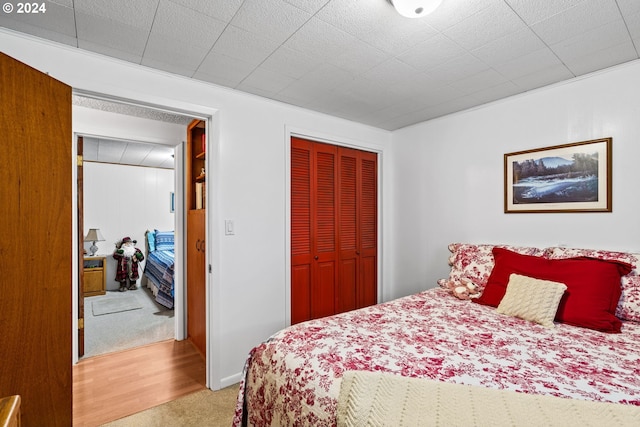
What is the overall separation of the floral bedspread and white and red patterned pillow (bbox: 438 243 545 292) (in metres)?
0.56

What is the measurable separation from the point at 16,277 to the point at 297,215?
1.91 meters

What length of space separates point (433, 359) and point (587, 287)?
117 cm

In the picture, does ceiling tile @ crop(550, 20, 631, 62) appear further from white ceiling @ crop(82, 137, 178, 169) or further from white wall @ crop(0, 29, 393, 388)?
white ceiling @ crop(82, 137, 178, 169)

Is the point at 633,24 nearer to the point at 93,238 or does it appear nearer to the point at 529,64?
the point at 529,64

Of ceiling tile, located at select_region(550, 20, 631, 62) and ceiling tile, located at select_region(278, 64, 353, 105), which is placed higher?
ceiling tile, located at select_region(550, 20, 631, 62)

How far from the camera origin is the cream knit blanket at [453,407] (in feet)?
2.91

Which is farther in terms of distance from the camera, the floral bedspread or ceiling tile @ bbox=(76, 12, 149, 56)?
ceiling tile @ bbox=(76, 12, 149, 56)

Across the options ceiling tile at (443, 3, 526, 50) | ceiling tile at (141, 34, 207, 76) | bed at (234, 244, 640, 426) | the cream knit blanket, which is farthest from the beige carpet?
ceiling tile at (443, 3, 526, 50)

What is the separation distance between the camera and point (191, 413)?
2080mm

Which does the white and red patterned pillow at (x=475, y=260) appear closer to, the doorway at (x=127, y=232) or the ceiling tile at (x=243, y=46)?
the ceiling tile at (x=243, y=46)

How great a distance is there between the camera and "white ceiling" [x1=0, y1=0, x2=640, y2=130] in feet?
5.01

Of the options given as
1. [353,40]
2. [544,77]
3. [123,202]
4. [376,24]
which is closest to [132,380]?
[353,40]

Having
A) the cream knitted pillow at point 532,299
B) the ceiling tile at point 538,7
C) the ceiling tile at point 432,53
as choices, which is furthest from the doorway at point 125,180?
the cream knitted pillow at point 532,299

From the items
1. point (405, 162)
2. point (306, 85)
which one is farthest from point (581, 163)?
point (306, 85)
